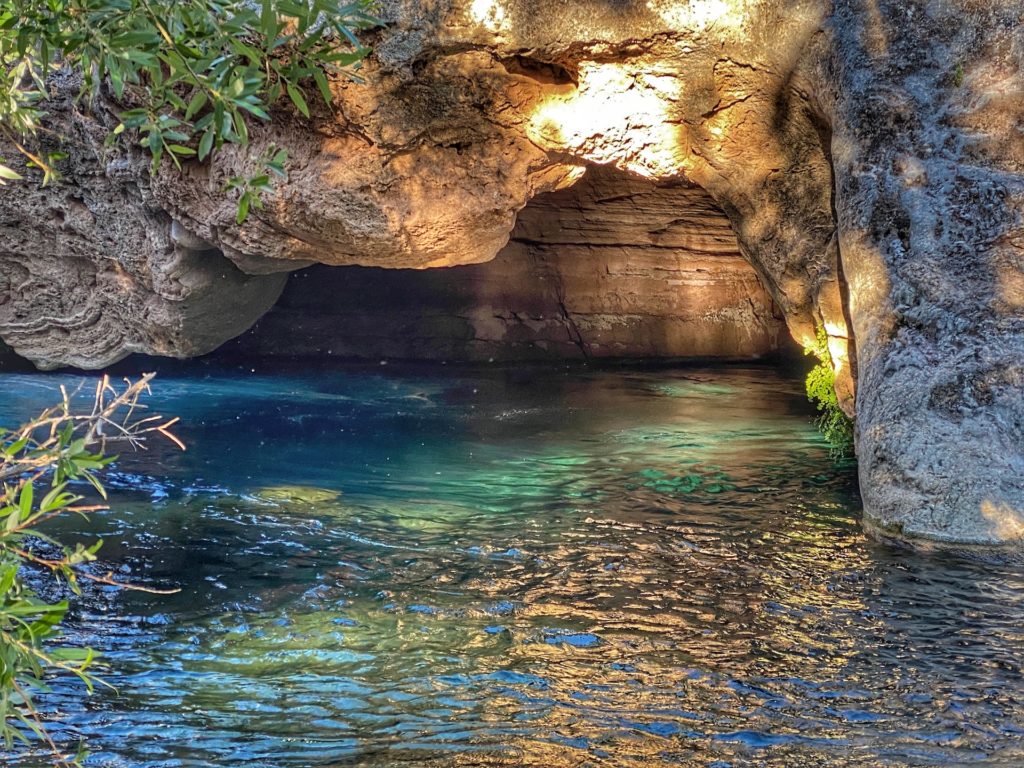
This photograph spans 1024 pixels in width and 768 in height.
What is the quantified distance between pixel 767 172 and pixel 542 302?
8.10 meters

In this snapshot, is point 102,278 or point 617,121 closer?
point 617,121

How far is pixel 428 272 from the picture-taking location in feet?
53.5

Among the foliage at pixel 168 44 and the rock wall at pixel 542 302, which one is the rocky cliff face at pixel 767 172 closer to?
the foliage at pixel 168 44

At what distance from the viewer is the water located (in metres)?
4.08

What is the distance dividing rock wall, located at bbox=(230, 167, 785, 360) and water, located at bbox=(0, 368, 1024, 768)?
21.0 feet

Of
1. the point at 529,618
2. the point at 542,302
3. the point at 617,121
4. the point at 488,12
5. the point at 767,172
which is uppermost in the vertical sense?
the point at 488,12

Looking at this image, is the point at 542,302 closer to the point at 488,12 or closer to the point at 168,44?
the point at 488,12

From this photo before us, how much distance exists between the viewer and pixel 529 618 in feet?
17.7

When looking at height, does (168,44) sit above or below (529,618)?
above

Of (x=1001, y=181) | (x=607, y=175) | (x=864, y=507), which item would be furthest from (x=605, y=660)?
(x=607, y=175)

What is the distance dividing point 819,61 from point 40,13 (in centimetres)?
595

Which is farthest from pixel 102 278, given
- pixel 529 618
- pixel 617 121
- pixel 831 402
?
pixel 529 618

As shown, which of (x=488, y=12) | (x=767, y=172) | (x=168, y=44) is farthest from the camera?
(x=767, y=172)

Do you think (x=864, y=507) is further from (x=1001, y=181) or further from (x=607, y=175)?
(x=607, y=175)
